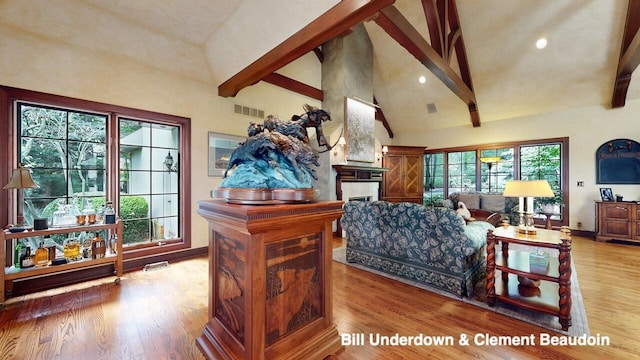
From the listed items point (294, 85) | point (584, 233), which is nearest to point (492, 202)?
point (584, 233)

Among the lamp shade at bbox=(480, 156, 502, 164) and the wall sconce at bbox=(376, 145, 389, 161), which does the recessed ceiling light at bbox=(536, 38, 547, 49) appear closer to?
the lamp shade at bbox=(480, 156, 502, 164)

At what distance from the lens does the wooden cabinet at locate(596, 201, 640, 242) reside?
15.1ft

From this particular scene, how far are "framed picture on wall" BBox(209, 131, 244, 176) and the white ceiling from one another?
92 cm

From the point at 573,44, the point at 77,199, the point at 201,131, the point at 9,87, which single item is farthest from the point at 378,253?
the point at 573,44

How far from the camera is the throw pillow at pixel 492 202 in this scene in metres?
5.70

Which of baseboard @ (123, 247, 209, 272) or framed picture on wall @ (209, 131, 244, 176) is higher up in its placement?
framed picture on wall @ (209, 131, 244, 176)

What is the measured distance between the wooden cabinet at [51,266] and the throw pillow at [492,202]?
22.9 feet

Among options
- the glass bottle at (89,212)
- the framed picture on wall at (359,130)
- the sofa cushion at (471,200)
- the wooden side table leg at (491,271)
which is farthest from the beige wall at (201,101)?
the wooden side table leg at (491,271)

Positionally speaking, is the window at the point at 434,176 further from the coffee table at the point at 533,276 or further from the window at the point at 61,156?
the window at the point at 61,156

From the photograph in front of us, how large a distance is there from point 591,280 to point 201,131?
5.66 m

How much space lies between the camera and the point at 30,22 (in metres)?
2.63

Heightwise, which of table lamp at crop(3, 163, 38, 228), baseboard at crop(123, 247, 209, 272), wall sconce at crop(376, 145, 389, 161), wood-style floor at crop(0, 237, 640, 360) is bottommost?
wood-style floor at crop(0, 237, 640, 360)

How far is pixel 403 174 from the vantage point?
7527 mm

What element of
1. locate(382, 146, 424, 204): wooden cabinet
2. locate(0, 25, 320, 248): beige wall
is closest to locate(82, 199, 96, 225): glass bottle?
locate(0, 25, 320, 248): beige wall
